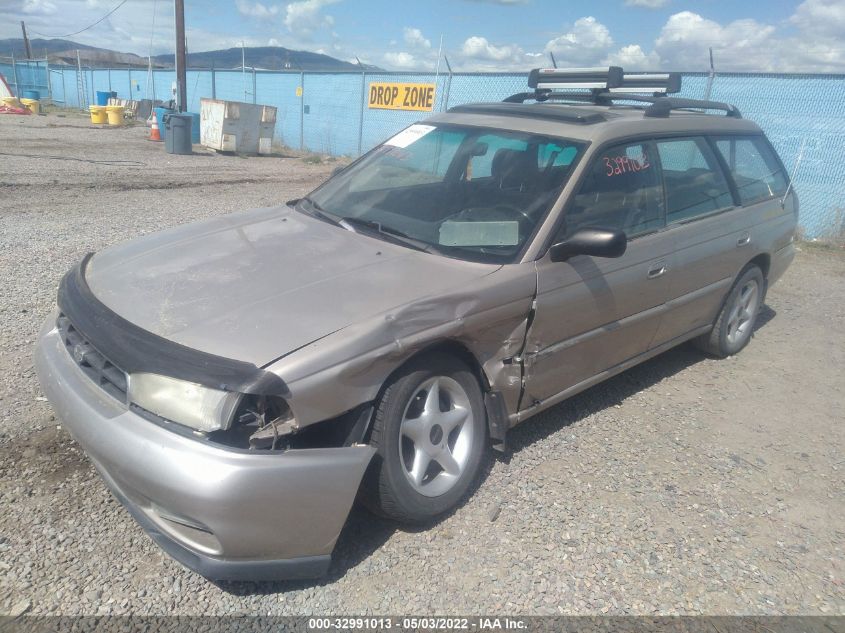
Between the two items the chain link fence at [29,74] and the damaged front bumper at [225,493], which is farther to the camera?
the chain link fence at [29,74]

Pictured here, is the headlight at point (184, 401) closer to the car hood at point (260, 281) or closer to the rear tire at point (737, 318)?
the car hood at point (260, 281)

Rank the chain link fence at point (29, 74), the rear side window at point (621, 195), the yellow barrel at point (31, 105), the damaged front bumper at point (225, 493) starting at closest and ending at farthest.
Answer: the damaged front bumper at point (225, 493) → the rear side window at point (621, 195) → the yellow barrel at point (31, 105) → the chain link fence at point (29, 74)

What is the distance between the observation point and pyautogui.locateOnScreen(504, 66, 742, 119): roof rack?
4.41m

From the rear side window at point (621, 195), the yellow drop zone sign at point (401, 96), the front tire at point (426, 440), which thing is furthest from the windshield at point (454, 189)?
the yellow drop zone sign at point (401, 96)

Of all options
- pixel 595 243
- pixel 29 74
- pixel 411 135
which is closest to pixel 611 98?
pixel 411 135

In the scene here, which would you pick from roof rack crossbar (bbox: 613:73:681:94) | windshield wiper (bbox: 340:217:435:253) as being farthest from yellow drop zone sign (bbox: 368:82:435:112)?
windshield wiper (bbox: 340:217:435:253)

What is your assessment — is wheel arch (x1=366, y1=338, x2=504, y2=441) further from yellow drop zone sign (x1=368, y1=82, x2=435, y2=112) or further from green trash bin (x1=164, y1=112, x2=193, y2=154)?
green trash bin (x1=164, y1=112, x2=193, y2=154)

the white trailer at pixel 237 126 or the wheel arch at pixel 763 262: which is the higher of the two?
the wheel arch at pixel 763 262

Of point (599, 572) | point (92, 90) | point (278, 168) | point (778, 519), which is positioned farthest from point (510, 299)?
point (92, 90)

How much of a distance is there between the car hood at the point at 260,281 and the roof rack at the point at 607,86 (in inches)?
88.4

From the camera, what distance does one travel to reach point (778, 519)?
3.07 metres

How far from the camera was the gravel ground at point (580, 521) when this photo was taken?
2.41m

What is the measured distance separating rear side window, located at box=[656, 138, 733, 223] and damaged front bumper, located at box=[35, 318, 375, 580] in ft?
8.77

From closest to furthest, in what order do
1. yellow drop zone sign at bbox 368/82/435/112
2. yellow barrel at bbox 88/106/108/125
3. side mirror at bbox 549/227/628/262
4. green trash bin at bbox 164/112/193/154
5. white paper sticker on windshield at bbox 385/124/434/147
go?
side mirror at bbox 549/227/628/262, white paper sticker on windshield at bbox 385/124/434/147, yellow drop zone sign at bbox 368/82/435/112, green trash bin at bbox 164/112/193/154, yellow barrel at bbox 88/106/108/125
